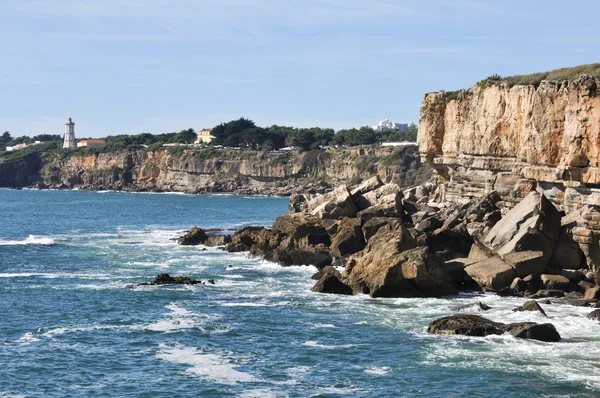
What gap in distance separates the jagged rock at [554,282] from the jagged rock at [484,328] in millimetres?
7686

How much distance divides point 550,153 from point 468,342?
1825cm

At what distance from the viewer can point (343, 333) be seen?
29891 mm

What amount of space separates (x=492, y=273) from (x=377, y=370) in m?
13.1

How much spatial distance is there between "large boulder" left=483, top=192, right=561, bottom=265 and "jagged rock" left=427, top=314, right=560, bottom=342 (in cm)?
917

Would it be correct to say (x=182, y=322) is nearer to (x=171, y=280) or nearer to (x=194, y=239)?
(x=171, y=280)

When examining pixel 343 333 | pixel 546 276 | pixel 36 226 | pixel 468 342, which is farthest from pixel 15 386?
pixel 36 226

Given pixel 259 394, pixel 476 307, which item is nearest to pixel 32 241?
pixel 476 307

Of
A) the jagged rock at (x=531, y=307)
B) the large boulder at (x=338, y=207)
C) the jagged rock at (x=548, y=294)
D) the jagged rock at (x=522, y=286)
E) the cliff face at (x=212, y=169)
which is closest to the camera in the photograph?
the jagged rock at (x=531, y=307)

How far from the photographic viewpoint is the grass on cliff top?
1791 inches

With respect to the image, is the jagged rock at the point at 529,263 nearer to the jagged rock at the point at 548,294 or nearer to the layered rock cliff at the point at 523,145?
the jagged rock at the point at 548,294

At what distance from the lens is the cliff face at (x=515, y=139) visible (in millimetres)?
39688

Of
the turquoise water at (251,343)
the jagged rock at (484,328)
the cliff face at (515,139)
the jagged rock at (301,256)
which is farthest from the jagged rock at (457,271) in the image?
the jagged rock at (301,256)

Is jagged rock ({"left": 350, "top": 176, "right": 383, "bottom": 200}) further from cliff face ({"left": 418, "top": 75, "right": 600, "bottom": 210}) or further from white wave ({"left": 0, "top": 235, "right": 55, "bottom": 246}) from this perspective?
white wave ({"left": 0, "top": 235, "right": 55, "bottom": 246})

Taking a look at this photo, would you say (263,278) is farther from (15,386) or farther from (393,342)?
(15,386)
